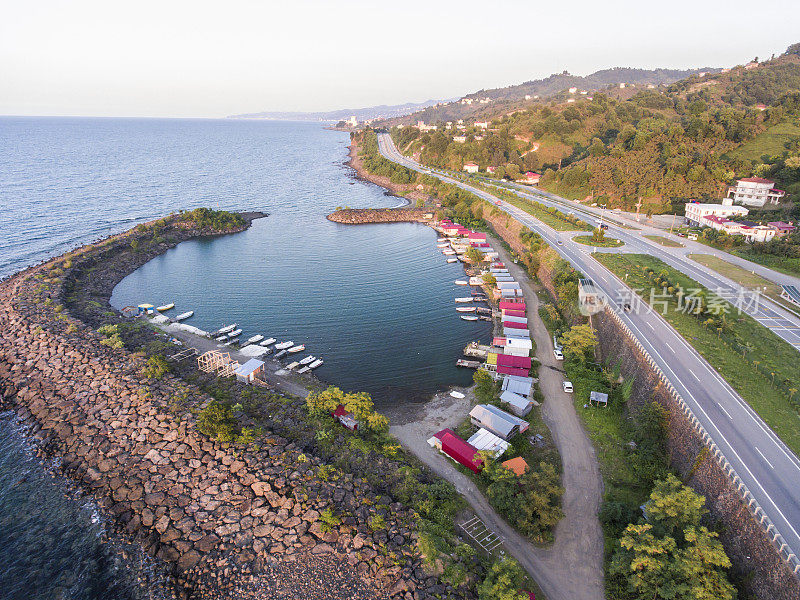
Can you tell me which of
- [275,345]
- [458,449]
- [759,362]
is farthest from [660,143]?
[275,345]

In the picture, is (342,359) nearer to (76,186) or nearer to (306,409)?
(306,409)

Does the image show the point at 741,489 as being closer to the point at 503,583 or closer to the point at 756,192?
the point at 503,583

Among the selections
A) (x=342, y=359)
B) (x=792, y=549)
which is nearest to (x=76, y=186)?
(x=342, y=359)

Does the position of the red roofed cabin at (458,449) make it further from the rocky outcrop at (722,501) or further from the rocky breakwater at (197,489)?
the rocky outcrop at (722,501)

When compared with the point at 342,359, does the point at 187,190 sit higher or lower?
higher

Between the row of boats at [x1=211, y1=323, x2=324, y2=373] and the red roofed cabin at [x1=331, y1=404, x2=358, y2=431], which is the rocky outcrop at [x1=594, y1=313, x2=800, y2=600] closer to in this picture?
the red roofed cabin at [x1=331, y1=404, x2=358, y2=431]

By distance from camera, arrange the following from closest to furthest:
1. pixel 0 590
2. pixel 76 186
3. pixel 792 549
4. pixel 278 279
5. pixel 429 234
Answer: pixel 792 549 < pixel 0 590 < pixel 278 279 < pixel 429 234 < pixel 76 186

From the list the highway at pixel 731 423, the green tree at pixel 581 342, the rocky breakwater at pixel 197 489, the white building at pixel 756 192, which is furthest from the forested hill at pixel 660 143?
the rocky breakwater at pixel 197 489
